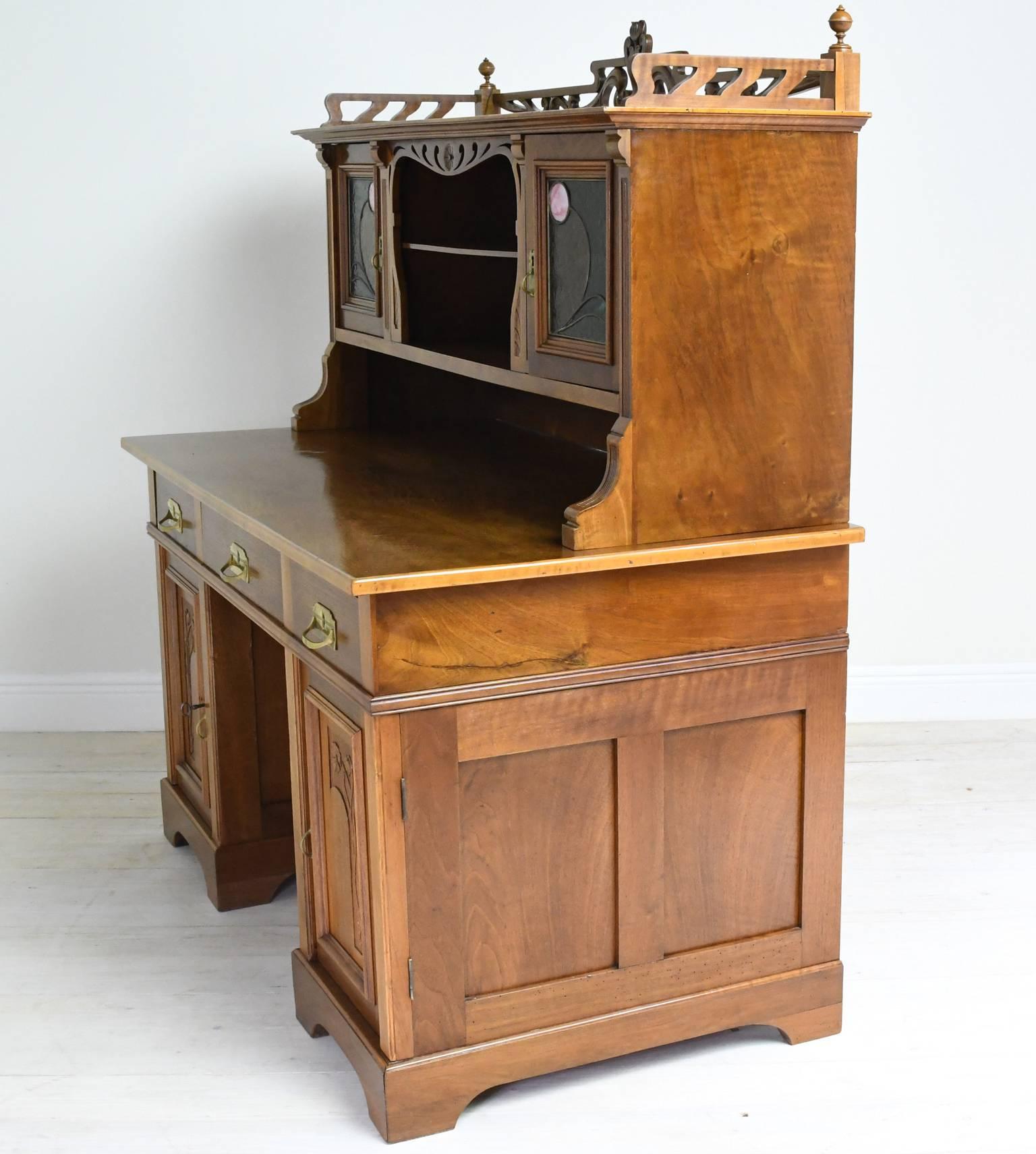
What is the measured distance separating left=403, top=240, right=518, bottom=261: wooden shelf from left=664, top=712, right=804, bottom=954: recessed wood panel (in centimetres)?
92

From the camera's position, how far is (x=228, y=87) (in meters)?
4.09

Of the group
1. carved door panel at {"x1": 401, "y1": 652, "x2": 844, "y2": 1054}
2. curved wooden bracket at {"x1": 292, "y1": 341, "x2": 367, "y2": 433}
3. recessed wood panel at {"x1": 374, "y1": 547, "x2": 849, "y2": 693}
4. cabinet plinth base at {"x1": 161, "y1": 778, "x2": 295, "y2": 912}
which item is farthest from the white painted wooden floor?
curved wooden bracket at {"x1": 292, "y1": 341, "x2": 367, "y2": 433}

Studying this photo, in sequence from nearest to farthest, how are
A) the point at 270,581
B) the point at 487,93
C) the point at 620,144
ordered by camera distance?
the point at 620,144 → the point at 270,581 → the point at 487,93

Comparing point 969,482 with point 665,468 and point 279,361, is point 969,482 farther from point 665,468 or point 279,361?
point 665,468

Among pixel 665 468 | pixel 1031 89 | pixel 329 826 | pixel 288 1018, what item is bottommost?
pixel 288 1018

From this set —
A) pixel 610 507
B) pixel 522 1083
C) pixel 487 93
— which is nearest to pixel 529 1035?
pixel 522 1083

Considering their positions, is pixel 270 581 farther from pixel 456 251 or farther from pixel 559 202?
pixel 559 202

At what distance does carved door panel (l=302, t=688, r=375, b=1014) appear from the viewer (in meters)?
2.41

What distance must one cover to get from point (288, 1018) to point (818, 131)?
1.84 metres

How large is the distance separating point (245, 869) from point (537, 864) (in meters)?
1.08

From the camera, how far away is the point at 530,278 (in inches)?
99.8

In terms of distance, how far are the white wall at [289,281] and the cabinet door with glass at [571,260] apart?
5.87 ft

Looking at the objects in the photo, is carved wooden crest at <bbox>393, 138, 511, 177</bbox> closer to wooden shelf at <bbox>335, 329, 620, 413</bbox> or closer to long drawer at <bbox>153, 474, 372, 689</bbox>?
wooden shelf at <bbox>335, 329, 620, 413</bbox>

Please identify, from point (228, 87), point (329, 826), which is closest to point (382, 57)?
point (228, 87)
